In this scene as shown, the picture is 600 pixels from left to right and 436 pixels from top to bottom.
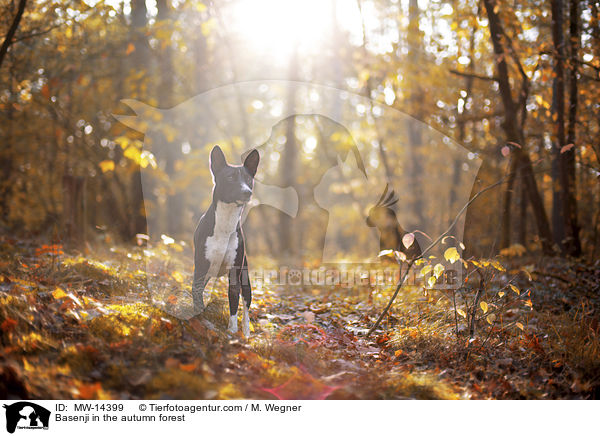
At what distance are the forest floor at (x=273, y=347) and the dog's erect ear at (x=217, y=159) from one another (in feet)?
5.34

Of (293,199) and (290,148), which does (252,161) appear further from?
(293,199)

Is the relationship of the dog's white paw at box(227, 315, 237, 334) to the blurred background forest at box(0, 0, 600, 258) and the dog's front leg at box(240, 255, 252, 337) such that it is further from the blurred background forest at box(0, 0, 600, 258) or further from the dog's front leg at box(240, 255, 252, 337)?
the blurred background forest at box(0, 0, 600, 258)

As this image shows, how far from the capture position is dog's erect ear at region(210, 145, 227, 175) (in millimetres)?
4711

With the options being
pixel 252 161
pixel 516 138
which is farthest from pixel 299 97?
pixel 252 161

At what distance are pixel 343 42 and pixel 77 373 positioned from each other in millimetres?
15917

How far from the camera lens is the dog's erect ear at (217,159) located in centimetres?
471

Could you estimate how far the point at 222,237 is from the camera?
488 cm

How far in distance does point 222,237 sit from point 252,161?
0.91m
